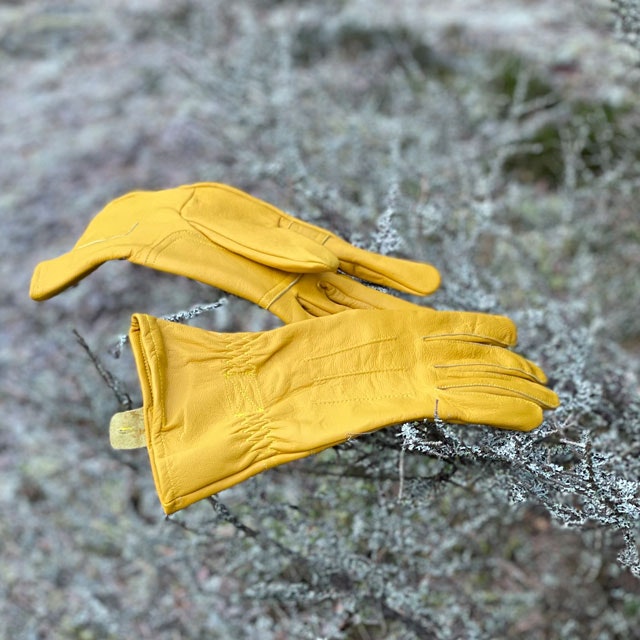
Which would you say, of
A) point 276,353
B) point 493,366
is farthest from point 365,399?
point 493,366

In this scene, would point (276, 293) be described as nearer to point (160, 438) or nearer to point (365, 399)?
point (365, 399)

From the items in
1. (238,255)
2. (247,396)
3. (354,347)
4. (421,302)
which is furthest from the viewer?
(421,302)

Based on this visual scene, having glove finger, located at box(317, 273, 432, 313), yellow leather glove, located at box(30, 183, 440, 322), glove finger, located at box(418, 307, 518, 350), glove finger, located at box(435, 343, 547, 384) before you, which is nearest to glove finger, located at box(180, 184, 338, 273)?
yellow leather glove, located at box(30, 183, 440, 322)

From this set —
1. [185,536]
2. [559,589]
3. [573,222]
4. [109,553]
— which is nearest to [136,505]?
[109,553]

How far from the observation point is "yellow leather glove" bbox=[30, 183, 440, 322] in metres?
1.96

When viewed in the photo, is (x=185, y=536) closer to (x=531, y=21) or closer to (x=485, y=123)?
(x=485, y=123)

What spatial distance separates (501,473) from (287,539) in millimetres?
1047

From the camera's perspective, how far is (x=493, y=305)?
2564mm

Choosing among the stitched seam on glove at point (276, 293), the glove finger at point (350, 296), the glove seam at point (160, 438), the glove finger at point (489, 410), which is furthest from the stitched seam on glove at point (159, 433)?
the glove finger at point (489, 410)

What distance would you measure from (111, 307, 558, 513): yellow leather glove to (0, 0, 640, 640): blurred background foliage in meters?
0.13

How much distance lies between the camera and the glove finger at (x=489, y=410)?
1770mm

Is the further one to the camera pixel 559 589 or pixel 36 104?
pixel 36 104

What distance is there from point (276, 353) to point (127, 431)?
465 mm

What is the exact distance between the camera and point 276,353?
1902 mm
